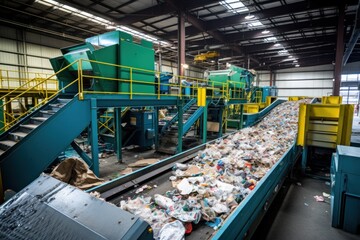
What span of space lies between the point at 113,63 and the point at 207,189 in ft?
12.7

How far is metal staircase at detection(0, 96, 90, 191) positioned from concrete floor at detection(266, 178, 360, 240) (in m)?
4.05

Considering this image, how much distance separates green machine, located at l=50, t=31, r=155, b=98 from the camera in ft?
14.9

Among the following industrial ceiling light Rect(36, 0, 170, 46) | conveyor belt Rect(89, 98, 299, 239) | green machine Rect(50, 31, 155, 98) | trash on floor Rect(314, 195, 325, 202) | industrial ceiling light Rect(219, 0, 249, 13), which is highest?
industrial ceiling light Rect(219, 0, 249, 13)

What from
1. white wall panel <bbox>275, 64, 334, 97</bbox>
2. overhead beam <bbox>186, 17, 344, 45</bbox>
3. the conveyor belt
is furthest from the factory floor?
white wall panel <bbox>275, 64, 334, 97</bbox>

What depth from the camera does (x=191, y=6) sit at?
991cm

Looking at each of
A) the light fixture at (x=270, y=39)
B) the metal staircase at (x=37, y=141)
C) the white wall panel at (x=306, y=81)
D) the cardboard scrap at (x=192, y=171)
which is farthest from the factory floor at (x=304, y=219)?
the white wall panel at (x=306, y=81)

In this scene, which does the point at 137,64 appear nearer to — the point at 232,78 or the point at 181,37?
the point at 181,37

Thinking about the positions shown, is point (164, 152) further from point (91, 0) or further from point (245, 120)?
point (91, 0)

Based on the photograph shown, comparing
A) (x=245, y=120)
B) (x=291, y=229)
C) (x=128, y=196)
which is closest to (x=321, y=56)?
(x=245, y=120)

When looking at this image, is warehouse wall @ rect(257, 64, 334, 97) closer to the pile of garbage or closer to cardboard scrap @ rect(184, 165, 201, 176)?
the pile of garbage

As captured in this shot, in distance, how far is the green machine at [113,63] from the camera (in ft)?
14.9

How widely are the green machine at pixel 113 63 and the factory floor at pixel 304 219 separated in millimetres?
4339

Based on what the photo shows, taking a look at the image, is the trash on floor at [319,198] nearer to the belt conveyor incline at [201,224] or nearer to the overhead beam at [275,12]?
the belt conveyor incline at [201,224]

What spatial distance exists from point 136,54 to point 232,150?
143 inches
